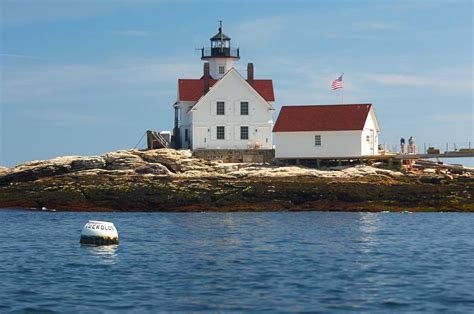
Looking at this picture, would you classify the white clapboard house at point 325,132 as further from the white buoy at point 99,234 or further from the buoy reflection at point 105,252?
the buoy reflection at point 105,252

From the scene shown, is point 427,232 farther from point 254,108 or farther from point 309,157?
point 254,108

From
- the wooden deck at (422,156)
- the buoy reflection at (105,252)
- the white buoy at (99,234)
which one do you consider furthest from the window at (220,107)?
the buoy reflection at (105,252)

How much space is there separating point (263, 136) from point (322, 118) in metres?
5.68

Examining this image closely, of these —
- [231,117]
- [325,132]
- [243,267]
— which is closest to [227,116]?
[231,117]

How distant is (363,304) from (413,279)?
4.69 metres

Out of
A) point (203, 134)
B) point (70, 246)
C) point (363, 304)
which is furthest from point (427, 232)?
point (203, 134)

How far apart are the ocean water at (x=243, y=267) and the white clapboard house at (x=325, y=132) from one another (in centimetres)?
1589

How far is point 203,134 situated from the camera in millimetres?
68438

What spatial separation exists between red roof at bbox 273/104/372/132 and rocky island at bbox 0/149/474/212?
12.9 ft

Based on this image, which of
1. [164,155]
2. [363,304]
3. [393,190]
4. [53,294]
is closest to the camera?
[363,304]

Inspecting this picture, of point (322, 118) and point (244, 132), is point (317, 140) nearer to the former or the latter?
point (322, 118)

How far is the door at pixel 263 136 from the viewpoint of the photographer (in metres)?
68.9

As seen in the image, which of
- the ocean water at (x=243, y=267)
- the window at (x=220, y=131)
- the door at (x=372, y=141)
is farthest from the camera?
the window at (x=220, y=131)

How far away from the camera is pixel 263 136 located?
69.1 m
